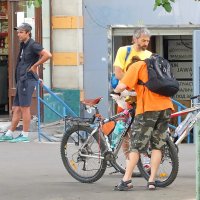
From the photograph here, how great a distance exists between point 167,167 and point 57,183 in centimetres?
136

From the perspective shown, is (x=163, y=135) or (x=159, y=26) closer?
(x=163, y=135)

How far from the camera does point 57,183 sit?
8.37m

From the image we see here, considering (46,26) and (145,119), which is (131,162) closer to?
(145,119)

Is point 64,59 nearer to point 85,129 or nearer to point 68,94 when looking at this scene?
point 68,94

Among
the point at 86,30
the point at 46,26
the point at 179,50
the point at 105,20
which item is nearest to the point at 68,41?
the point at 86,30

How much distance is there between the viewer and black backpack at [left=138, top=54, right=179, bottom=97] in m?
7.47

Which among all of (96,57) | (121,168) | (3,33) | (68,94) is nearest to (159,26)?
(96,57)

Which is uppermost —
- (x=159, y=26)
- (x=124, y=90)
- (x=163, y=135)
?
(x=159, y=26)

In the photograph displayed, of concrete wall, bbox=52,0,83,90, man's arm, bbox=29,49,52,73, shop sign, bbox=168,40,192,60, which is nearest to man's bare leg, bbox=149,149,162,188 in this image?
man's arm, bbox=29,49,52,73

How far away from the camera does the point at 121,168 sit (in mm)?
8359

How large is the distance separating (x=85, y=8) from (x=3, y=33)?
6.29 ft

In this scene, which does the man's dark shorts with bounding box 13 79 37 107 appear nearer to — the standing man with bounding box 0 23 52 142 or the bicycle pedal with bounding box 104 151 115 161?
the standing man with bounding box 0 23 52 142

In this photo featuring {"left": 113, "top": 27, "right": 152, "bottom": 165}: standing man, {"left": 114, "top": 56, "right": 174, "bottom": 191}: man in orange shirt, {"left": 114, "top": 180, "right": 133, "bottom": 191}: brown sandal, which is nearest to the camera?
{"left": 114, "top": 56, "right": 174, "bottom": 191}: man in orange shirt

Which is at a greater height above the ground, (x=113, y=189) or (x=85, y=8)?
(x=85, y=8)
